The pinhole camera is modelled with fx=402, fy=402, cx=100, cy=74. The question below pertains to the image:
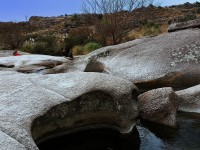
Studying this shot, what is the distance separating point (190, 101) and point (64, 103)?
345cm

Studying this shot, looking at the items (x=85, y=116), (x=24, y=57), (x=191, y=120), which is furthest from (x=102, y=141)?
(x=24, y=57)

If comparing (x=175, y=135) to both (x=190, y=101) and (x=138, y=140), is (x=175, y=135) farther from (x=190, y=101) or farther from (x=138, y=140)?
(x=190, y=101)

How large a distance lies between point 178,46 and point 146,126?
5.03 m

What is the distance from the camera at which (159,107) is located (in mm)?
8000

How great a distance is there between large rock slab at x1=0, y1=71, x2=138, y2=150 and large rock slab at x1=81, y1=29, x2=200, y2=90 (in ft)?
11.2

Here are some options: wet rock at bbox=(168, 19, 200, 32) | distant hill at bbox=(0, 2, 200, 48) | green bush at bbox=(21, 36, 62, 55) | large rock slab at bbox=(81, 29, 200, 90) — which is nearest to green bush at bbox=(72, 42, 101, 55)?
green bush at bbox=(21, 36, 62, 55)

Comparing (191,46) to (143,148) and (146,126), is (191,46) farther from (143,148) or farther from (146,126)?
(143,148)

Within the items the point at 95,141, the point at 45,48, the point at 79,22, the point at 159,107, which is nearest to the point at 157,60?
the point at 159,107

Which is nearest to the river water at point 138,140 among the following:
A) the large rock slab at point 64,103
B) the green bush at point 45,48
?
the large rock slab at point 64,103

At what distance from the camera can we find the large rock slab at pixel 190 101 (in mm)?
8898

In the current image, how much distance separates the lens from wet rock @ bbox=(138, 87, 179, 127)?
26.3 feet

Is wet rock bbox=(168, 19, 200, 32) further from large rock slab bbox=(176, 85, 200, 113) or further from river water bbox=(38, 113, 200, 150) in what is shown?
river water bbox=(38, 113, 200, 150)

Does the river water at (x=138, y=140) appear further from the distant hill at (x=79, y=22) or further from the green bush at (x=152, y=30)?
the distant hill at (x=79, y=22)

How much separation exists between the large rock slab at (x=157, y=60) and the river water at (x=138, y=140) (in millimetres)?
3152
